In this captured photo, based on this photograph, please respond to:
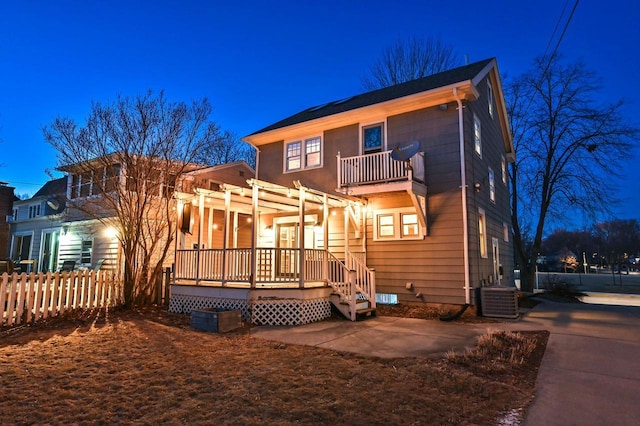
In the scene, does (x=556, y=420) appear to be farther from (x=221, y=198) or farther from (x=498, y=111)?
(x=498, y=111)

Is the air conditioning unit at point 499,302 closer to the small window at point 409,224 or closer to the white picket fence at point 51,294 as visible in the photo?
the small window at point 409,224

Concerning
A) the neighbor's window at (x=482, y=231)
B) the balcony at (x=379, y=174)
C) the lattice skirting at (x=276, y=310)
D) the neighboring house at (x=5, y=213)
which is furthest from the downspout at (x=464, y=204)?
the neighboring house at (x=5, y=213)

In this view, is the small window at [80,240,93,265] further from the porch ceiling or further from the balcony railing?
the balcony railing

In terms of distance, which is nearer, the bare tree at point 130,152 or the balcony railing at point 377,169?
the balcony railing at point 377,169

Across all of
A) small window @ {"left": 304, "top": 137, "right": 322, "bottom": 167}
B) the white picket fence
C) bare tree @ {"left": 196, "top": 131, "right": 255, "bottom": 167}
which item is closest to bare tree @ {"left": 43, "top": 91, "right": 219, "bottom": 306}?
the white picket fence

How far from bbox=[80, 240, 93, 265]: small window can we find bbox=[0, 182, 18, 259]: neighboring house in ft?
38.3

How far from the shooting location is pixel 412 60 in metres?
23.3

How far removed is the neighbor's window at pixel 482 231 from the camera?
11.2m

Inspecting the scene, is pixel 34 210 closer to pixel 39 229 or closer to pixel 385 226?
pixel 39 229

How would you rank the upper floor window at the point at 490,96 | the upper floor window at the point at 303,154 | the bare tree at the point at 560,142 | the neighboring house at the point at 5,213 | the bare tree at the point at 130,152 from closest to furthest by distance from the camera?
the bare tree at the point at 130,152 → the upper floor window at the point at 303,154 → the upper floor window at the point at 490,96 → the bare tree at the point at 560,142 → the neighboring house at the point at 5,213

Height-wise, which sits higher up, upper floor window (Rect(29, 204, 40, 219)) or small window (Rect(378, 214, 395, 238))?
upper floor window (Rect(29, 204, 40, 219))

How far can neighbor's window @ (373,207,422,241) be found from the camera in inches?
420

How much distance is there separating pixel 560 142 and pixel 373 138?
40.7 ft

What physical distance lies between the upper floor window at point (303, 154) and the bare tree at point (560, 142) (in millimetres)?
12603
